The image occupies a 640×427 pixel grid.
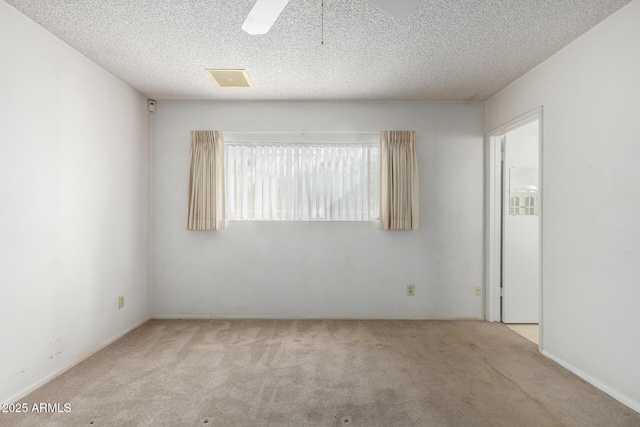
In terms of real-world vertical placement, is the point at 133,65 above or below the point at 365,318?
above

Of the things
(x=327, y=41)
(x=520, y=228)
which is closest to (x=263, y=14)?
(x=327, y=41)

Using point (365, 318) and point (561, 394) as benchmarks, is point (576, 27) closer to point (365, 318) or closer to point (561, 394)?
point (561, 394)

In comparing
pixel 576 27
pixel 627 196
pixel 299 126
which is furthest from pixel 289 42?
pixel 627 196

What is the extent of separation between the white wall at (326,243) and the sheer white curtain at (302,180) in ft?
0.52

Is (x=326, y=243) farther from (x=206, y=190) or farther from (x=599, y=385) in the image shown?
(x=599, y=385)

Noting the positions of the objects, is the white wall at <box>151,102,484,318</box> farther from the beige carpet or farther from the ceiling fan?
the ceiling fan

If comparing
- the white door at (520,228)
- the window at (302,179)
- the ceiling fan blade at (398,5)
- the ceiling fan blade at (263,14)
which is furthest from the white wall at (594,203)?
the ceiling fan blade at (263,14)

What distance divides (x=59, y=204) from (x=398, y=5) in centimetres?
272

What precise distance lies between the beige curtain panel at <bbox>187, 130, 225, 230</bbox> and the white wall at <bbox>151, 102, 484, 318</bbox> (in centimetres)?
17

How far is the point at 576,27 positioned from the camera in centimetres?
246

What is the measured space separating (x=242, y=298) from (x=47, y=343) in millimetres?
1849

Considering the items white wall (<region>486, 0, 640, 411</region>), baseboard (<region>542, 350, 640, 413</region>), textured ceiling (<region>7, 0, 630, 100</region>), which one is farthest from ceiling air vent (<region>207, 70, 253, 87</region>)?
baseboard (<region>542, 350, 640, 413</region>)

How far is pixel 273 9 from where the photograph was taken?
5.55ft

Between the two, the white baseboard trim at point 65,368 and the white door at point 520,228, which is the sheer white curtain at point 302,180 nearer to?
the white door at point 520,228
